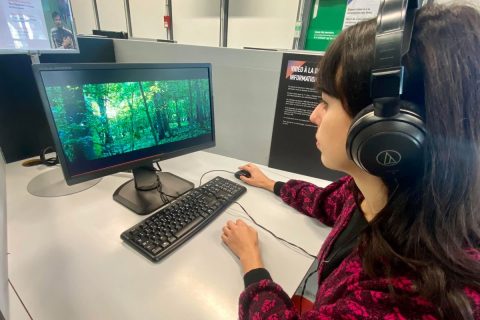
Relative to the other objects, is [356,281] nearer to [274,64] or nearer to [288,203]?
[288,203]

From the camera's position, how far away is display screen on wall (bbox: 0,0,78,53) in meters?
0.79

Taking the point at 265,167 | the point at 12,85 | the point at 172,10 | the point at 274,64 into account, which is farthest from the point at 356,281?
the point at 172,10

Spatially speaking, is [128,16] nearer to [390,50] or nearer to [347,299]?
[390,50]

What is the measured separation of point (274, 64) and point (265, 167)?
425mm

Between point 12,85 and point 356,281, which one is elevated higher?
point 12,85

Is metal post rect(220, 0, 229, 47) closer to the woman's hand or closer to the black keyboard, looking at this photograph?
the black keyboard

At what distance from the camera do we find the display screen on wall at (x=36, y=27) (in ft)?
2.60

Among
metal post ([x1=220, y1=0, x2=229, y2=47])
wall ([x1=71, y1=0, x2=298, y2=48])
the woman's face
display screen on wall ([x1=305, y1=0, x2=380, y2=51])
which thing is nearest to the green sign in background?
display screen on wall ([x1=305, y1=0, x2=380, y2=51])

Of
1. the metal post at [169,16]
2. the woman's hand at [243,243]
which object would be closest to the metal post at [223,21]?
the metal post at [169,16]

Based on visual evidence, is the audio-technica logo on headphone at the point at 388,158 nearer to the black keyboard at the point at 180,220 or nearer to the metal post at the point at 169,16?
the black keyboard at the point at 180,220

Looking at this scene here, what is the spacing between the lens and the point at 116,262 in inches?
22.9

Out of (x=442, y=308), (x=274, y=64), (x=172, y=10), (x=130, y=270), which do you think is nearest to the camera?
(x=442, y=308)

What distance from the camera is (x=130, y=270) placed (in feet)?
1.85

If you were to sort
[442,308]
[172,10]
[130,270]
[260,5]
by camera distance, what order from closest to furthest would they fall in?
[442,308], [130,270], [260,5], [172,10]
